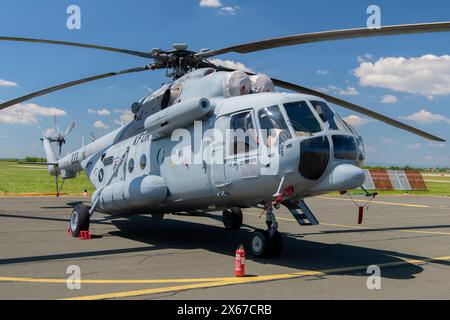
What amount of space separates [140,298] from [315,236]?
801cm

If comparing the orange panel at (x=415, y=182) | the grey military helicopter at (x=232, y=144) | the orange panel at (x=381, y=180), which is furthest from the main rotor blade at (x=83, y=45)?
the orange panel at (x=415, y=182)

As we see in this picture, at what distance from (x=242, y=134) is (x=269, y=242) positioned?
2281 millimetres

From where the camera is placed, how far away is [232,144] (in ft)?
29.1

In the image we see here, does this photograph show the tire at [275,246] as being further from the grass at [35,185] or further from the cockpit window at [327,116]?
the grass at [35,185]

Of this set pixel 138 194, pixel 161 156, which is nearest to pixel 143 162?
pixel 161 156

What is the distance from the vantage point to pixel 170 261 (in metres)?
9.02

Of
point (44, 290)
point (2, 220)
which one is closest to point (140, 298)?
point (44, 290)

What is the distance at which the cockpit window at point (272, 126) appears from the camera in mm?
8023

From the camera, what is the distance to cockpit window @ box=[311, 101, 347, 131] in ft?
27.1

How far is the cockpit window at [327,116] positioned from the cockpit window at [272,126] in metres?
0.78

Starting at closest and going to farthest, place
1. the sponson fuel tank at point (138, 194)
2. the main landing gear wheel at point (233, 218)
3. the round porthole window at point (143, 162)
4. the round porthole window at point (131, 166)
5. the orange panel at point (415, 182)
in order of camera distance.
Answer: the sponson fuel tank at point (138, 194) → the round porthole window at point (143, 162) → the round porthole window at point (131, 166) → the main landing gear wheel at point (233, 218) → the orange panel at point (415, 182)

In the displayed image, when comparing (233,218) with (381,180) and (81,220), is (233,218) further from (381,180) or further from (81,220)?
(381,180)

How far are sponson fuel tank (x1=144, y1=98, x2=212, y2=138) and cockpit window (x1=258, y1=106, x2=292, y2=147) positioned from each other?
1529 millimetres

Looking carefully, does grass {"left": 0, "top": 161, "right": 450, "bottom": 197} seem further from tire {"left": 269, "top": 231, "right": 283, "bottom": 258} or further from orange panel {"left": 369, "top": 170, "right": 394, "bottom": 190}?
tire {"left": 269, "top": 231, "right": 283, "bottom": 258}
